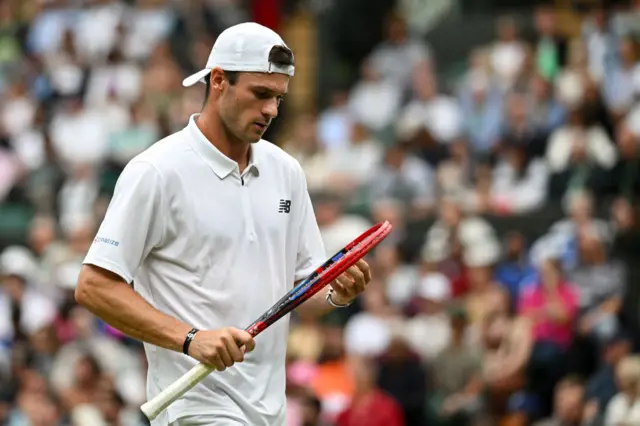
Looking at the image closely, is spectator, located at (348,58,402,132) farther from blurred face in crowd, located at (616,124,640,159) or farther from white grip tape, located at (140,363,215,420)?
white grip tape, located at (140,363,215,420)

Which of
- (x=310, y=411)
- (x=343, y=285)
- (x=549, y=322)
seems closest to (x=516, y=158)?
(x=549, y=322)

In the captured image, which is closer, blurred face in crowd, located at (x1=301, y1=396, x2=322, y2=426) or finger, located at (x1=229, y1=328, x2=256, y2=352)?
finger, located at (x1=229, y1=328, x2=256, y2=352)

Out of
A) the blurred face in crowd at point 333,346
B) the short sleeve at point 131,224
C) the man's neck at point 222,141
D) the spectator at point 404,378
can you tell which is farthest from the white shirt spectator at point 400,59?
the short sleeve at point 131,224

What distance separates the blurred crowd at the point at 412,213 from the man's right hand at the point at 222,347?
20.4 feet

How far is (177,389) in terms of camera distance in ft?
20.4

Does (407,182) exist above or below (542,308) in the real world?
above

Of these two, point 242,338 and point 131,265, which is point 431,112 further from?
point 242,338

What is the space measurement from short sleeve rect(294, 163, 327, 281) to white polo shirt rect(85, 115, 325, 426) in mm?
296

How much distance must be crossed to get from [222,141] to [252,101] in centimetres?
25

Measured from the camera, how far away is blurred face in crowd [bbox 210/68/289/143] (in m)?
6.46

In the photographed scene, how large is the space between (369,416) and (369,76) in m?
6.30

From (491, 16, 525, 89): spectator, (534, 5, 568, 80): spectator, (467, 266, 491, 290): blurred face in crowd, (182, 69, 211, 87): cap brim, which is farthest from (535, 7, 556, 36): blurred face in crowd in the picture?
(182, 69, 211, 87): cap brim

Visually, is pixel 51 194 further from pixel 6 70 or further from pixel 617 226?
pixel 617 226

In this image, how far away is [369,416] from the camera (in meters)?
12.8
